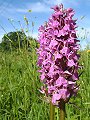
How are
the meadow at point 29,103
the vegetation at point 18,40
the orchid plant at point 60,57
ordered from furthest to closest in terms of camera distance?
1. the vegetation at point 18,40
2. the meadow at point 29,103
3. the orchid plant at point 60,57

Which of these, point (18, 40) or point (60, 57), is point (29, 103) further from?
point (60, 57)

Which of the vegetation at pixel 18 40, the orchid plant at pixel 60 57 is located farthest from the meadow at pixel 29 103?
the orchid plant at pixel 60 57

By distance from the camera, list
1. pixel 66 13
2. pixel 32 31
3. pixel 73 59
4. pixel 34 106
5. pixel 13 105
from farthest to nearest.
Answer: pixel 32 31, pixel 13 105, pixel 34 106, pixel 66 13, pixel 73 59

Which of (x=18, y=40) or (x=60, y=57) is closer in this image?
(x=60, y=57)

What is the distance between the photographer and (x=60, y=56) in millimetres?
1915

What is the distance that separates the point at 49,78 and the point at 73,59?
0.22 m

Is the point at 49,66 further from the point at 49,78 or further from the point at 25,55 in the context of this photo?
the point at 25,55

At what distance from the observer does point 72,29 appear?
198 centimetres

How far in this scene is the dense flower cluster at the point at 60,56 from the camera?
75.7 inches

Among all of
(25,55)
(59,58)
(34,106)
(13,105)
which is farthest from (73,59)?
(25,55)

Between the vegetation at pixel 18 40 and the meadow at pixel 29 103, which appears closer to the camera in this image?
the meadow at pixel 29 103

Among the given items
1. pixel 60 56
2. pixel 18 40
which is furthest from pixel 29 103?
pixel 60 56

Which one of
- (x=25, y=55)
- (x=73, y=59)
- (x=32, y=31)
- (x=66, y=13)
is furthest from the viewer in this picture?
(x=32, y=31)

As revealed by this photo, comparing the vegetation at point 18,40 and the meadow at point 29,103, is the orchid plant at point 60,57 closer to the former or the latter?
the meadow at point 29,103
